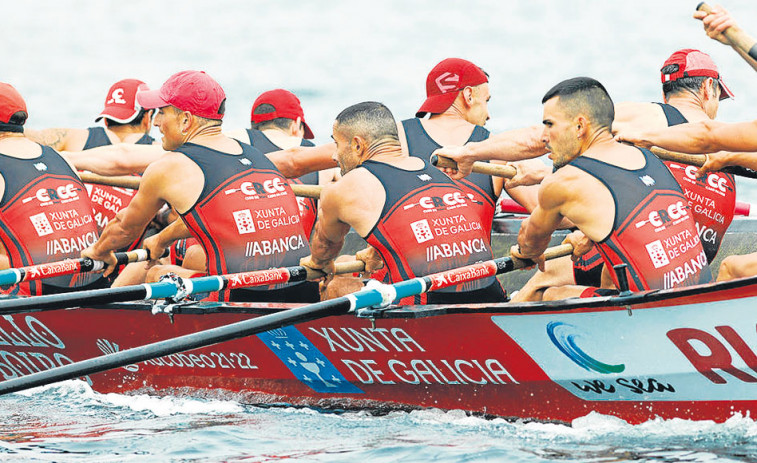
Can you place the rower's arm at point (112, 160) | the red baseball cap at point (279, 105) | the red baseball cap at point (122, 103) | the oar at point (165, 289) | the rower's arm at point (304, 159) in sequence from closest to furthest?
the oar at point (165, 289) → the rower's arm at point (304, 159) → the rower's arm at point (112, 160) → the red baseball cap at point (279, 105) → the red baseball cap at point (122, 103)

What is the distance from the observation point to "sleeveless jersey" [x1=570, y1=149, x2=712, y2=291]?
580 centimetres

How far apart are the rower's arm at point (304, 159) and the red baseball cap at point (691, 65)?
257 cm

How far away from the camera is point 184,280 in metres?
6.91

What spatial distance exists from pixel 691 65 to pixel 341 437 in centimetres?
397

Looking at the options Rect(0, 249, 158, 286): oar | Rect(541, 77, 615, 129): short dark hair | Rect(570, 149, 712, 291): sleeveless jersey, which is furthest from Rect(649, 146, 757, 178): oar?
Rect(0, 249, 158, 286): oar

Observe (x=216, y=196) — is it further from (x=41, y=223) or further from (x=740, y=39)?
(x=740, y=39)

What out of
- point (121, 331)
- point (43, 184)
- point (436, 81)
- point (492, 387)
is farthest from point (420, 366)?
point (43, 184)

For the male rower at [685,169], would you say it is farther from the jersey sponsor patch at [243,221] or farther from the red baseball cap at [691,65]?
the jersey sponsor patch at [243,221]

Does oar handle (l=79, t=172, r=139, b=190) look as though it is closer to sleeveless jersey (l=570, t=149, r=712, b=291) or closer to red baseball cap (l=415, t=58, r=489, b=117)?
red baseball cap (l=415, t=58, r=489, b=117)

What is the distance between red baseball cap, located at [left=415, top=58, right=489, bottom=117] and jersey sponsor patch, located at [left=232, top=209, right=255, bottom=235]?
1.85 metres

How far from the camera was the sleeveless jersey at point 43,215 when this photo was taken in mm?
7996

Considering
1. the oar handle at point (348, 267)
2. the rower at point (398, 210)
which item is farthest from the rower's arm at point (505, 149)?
the oar handle at point (348, 267)

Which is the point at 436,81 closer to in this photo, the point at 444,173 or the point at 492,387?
the point at 444,173

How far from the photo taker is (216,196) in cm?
715
